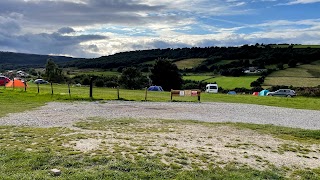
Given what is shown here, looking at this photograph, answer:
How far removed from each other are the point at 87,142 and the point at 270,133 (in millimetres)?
8390

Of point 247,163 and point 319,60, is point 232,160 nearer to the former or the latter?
point 247,163

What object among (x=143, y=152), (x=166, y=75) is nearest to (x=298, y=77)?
(x=166, y=75)

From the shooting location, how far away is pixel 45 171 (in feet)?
28.0

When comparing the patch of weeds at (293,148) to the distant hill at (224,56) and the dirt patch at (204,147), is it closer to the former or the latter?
the dirt patch at (204,147)

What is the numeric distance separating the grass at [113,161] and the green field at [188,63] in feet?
336

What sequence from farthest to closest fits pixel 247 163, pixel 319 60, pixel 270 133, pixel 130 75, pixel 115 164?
pixel 319 60 → pixel 130 75 → pixel 270 133 → pixel 247 163 → pixel 115 164

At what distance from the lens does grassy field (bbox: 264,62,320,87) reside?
74.6m

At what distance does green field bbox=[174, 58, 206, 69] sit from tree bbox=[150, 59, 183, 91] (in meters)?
36.2

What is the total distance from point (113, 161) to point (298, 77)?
79.0 m

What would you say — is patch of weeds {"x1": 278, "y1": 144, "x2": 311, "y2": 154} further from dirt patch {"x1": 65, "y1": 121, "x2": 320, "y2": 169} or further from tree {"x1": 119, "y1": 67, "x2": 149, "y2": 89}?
tree {"x1": 119, "y1": 67, "x2": 149, "y2": 89}

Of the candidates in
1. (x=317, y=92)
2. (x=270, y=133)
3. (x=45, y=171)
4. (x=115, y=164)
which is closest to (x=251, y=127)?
(x=270, y=133)

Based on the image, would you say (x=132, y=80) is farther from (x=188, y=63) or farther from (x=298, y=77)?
(x=188, y=63)

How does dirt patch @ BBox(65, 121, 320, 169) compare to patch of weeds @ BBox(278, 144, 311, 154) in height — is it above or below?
above

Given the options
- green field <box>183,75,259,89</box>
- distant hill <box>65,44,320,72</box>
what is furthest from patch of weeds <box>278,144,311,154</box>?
distant hill <box>65,44,320,72</box>
